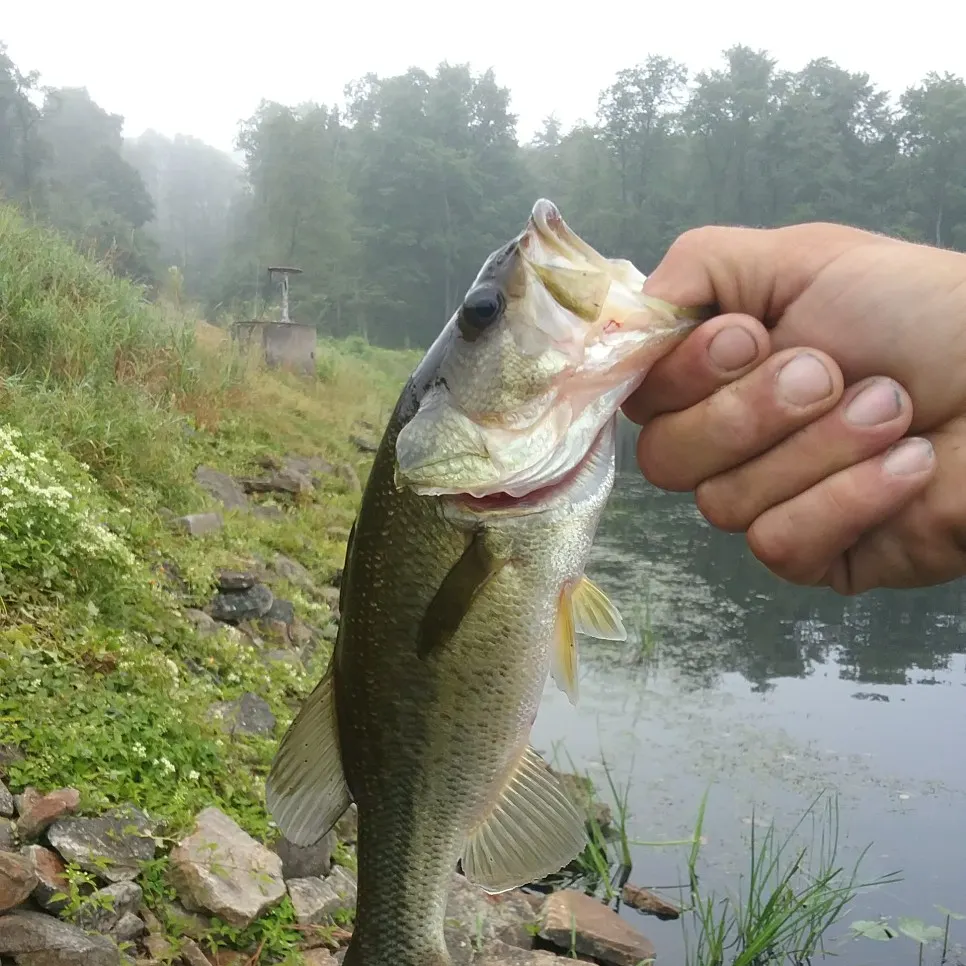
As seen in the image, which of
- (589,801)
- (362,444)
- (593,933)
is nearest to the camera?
(593,933)

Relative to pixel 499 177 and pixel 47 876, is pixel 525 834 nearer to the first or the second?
pixel 47 876

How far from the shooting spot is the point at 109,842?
3178 millimetres

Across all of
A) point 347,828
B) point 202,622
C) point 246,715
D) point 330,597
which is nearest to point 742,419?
point 347,828

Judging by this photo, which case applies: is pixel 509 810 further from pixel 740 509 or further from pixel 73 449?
pixel 73 449

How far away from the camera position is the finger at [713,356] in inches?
64.4

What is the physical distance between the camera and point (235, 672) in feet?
16.4

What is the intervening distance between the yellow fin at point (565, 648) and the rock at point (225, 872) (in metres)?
2.10

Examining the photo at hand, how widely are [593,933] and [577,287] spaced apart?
348 centimetres

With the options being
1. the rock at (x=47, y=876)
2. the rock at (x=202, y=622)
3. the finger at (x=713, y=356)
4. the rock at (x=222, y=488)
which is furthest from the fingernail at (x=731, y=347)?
the rock at (x=222, y=488)

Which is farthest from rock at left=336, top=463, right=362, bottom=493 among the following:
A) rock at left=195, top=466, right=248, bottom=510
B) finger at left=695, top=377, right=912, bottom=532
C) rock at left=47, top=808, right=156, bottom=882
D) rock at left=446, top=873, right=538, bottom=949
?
finger at left=695, top=377, right=912, bottom=532

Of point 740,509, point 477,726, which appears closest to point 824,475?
point 740,509

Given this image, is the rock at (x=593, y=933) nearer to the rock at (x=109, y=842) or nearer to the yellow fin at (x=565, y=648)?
the rock at (x=109, y=842)

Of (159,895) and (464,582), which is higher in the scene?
(464,582)

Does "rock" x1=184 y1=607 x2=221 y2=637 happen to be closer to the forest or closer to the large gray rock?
the large gray rock
